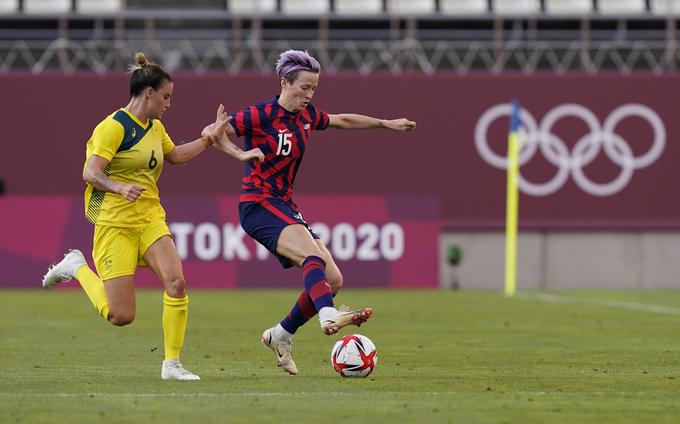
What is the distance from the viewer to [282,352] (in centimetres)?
1062

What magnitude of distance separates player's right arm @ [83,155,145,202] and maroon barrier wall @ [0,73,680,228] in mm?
18243

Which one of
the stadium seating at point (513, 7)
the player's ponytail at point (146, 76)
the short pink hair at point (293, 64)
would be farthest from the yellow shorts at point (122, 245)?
the stadium seating at point (513, 7)

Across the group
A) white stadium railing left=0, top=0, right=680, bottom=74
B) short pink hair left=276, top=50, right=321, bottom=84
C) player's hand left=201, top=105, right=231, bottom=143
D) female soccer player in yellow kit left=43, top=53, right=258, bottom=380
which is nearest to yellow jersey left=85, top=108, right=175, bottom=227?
female soccer player in yellow kit left=43, top=53, right=258, bottom=380

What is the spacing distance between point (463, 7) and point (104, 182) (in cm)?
1966

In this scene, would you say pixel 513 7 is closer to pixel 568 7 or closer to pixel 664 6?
pixel 568 7

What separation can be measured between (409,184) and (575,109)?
368cm

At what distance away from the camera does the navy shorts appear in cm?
1060

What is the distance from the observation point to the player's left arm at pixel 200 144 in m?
10.5

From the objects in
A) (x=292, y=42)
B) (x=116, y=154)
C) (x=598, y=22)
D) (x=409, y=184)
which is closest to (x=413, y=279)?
(x=409, y=184)

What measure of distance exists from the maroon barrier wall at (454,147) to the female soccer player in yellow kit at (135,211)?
58.7 feet

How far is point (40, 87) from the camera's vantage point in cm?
2789

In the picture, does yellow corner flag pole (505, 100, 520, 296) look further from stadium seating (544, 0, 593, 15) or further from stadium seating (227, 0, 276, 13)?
stadium seating (227, 0, 276, 13)

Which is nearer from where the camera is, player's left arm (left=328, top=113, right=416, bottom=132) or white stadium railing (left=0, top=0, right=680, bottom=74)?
player's left arm (left=328, top=113, right=416, bottom=132)

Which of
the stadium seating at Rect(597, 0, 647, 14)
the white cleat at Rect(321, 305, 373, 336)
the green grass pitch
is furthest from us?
the stadium seating at Rect(597, 0, 647, 14)
